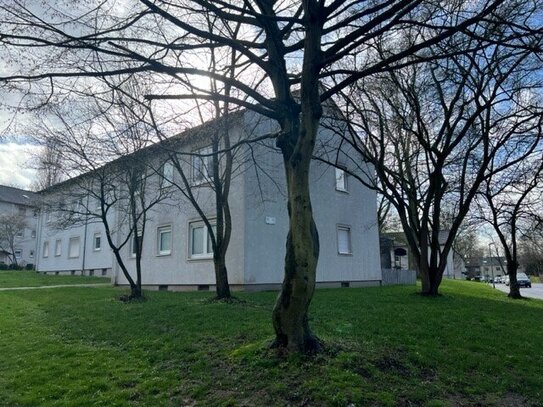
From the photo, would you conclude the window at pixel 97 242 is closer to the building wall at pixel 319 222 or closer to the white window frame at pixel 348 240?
the building wall at pixel 319 222

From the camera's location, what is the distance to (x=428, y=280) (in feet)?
51.0

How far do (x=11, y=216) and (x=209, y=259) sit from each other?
1467 inches

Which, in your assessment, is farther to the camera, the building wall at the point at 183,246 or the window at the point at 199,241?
the window at the point at 199,241

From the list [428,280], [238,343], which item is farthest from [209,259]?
[238,343]

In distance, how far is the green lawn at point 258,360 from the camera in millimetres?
5105

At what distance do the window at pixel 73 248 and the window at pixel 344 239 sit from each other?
22613 millimetres

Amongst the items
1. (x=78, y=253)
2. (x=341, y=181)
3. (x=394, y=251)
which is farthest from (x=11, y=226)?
(x=341, y=181)

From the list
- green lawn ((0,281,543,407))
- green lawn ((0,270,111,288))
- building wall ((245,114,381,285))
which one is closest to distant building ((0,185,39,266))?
green lawn ((0,270,111,288))

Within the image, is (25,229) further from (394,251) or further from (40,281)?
(394,251)

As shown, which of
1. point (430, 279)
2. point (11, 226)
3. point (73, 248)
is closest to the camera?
point (430, 279)

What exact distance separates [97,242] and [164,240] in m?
14.6

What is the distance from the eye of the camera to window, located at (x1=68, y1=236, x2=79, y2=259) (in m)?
34.5

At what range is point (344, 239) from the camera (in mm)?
21250

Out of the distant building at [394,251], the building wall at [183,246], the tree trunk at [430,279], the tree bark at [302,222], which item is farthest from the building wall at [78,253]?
the tree bark at [302,222]
